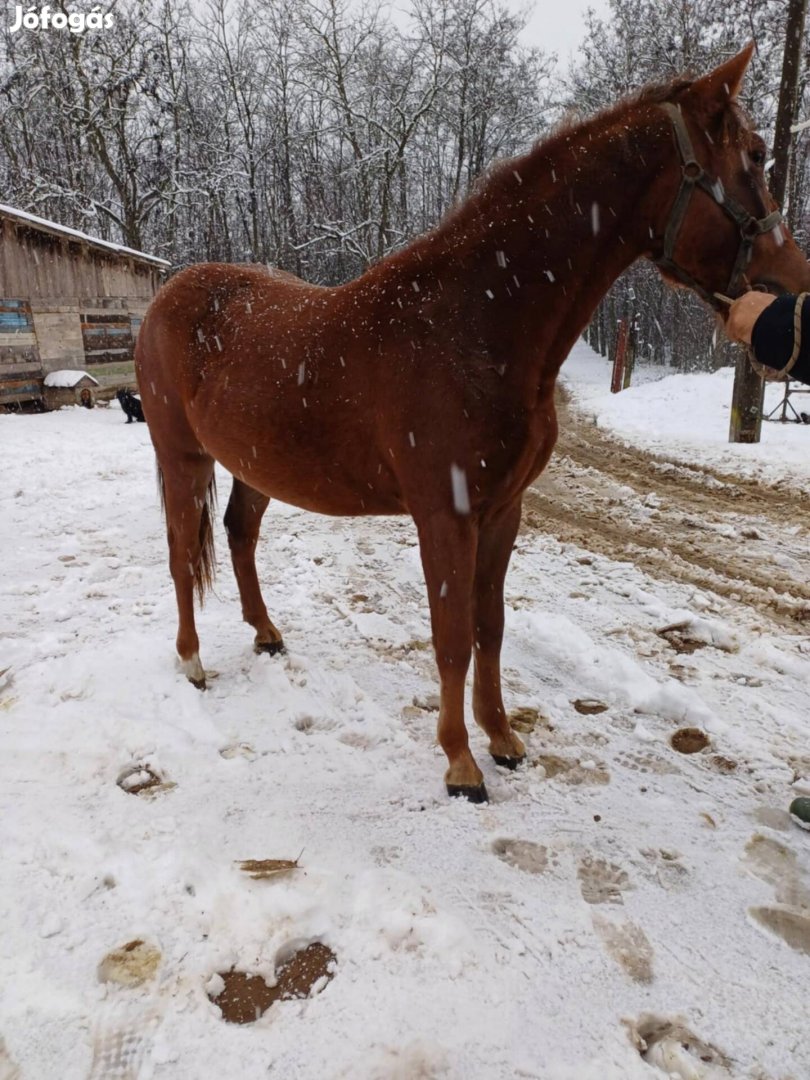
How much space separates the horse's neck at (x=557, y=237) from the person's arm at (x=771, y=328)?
1.32 ft

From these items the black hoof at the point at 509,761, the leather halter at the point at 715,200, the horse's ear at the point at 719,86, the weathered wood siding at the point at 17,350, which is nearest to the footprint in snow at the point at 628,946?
the black hoof at the point at 509,761

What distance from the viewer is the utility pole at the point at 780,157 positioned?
25.7 ft

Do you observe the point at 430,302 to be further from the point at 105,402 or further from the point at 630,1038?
the point at 105,402

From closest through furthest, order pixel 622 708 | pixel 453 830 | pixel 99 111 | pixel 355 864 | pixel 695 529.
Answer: pixel 355 864 < pixel 453 830 < pixel 622 708 < pixel 695 529 < pixel 99 111

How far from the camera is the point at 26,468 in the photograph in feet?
23.8

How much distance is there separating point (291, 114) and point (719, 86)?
97.4 feet

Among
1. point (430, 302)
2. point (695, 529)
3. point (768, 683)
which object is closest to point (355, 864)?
point (430, 302)

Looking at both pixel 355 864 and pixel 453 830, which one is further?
pixel 453 830

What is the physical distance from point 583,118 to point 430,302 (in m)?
0.84

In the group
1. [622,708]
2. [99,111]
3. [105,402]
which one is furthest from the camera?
[99,111]

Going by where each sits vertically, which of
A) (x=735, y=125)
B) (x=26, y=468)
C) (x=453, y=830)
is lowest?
(x=453, y=830)

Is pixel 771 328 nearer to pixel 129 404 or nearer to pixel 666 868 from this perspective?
pixel 666 868

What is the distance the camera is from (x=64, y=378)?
43.0 feet

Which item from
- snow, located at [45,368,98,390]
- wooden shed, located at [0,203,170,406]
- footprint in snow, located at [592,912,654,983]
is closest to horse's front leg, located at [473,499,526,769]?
footprint in snow, located at [592,912,654,983]
